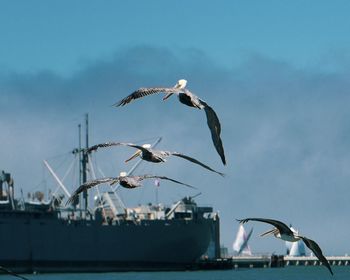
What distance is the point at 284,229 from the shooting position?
91.7ft

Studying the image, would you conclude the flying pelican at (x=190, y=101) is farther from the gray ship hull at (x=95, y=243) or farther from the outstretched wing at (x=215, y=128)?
the gray ship hull at (x=95, y=243)

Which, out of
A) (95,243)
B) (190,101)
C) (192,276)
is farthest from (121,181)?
(95,243)

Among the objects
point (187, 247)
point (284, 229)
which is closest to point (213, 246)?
point (187, 247)

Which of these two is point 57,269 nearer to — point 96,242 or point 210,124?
point 96,242

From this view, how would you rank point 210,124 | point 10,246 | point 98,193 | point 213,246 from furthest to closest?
point 213,246, point 98,193, point 10,246, point 210,124

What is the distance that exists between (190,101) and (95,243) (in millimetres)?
138493

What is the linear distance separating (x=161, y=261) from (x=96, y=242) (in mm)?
8792

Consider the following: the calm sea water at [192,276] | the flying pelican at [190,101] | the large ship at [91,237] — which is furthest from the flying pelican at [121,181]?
the large ship at [91,237]

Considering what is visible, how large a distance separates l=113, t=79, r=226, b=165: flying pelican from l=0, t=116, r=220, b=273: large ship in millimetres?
131887

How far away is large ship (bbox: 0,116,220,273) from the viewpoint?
159 metres

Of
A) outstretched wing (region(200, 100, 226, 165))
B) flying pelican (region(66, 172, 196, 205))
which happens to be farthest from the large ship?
outstretched wing (region(200, 100, 226, 165))

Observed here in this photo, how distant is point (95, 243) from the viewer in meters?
163

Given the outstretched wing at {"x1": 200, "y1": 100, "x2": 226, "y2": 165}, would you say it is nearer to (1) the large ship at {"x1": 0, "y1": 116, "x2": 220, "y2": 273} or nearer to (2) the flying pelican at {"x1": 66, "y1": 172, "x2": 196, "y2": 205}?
(2) the flying pelican at {"x1": 66, "y1": 172, "x2": 196, "y2": 205}

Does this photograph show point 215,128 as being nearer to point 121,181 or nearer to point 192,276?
point 121,181
